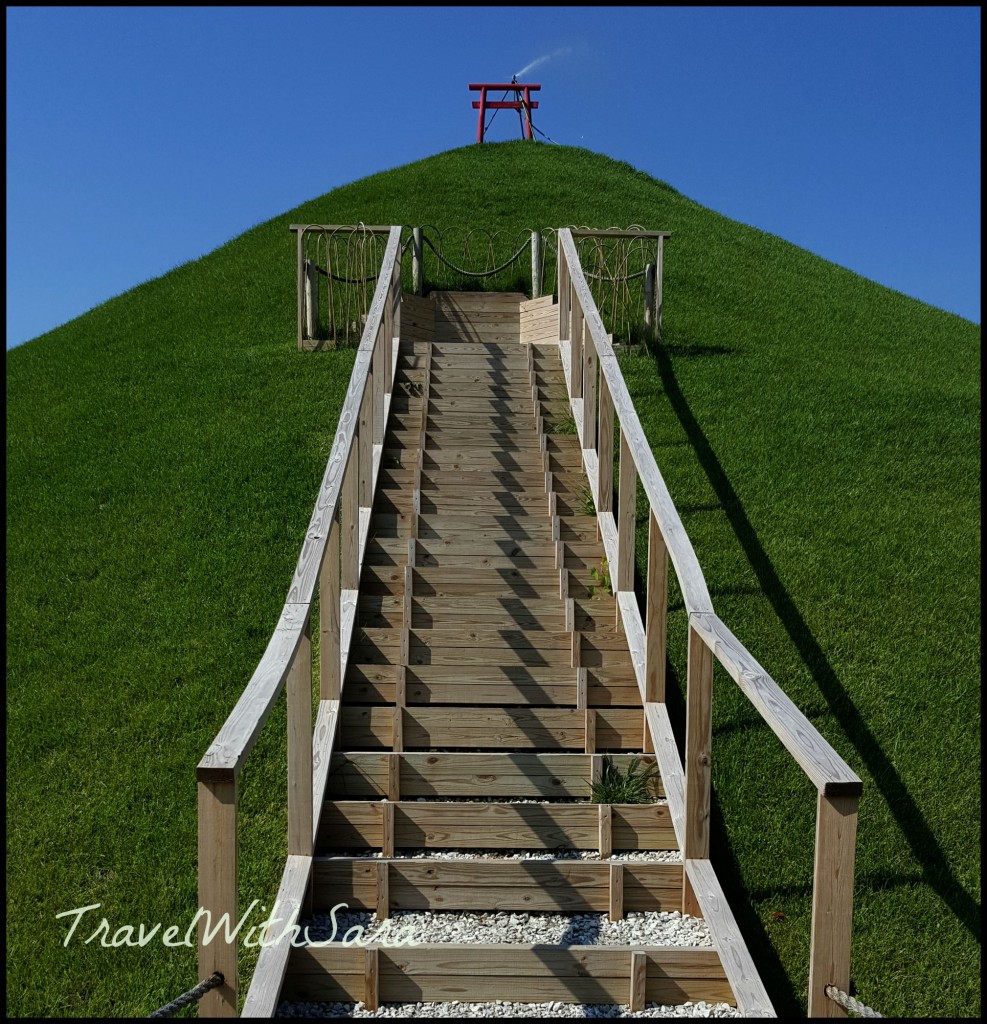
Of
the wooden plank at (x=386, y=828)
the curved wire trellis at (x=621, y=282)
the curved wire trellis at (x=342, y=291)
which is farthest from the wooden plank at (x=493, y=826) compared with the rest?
the curved wire trellis at (x=342, y=291)

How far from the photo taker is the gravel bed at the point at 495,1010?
358 cm

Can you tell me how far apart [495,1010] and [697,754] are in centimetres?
123

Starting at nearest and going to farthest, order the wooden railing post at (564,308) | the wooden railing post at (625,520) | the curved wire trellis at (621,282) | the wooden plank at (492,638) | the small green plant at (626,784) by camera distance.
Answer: the small green plant at (626,784) < the wooden plank at (492,638) < the wooden railing post at (625,520) < the wooden railing post at (564,308) < the curved wire trellis at (621,282)

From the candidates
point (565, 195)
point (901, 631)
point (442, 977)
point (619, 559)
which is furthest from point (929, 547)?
point (565, 195)

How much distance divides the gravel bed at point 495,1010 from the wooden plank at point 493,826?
88 centimetres

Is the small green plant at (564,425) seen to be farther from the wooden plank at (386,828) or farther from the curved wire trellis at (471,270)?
the wooden plank at (386,828)

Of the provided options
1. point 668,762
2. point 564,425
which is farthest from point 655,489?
point 564,425

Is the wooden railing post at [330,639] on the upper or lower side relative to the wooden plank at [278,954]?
upper

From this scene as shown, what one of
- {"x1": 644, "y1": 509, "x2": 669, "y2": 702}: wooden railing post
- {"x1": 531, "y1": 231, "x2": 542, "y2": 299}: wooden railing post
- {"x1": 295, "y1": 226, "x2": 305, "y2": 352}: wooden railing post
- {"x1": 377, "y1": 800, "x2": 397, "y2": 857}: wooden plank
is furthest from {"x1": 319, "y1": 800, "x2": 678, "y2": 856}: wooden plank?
{"x1": 531, "y1": 231, "x2": 542, "y2": 299}: wooden railing post

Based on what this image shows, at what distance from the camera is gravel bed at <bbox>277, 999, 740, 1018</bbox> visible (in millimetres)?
3584

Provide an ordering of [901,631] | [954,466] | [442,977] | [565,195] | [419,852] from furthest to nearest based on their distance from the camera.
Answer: [565,195] → [954,466] → [901,631] → [419,852] → [442,977]

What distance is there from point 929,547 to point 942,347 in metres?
7.46

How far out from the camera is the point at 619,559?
19.6 ft

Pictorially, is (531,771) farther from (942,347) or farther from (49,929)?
(942,347)
